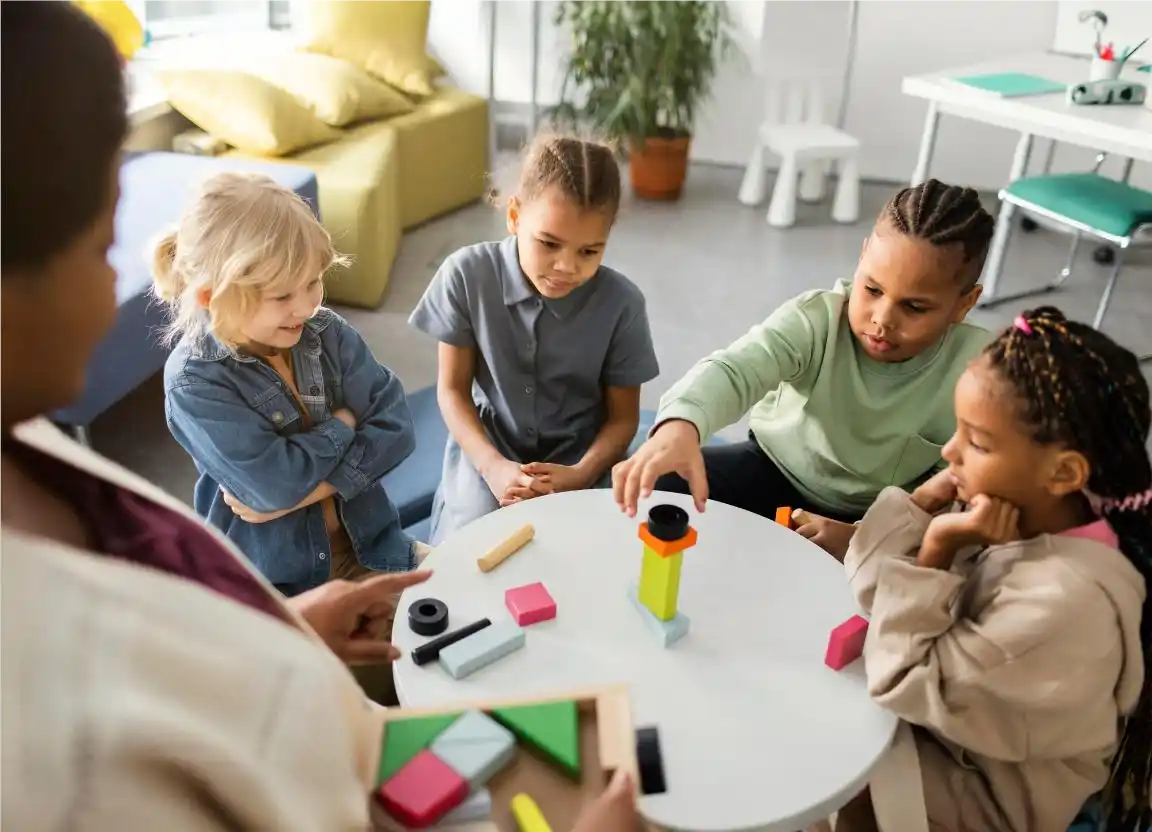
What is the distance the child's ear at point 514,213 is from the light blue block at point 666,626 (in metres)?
0.73

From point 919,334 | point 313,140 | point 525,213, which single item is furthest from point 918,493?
point 313,140

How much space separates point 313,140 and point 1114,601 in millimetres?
3069

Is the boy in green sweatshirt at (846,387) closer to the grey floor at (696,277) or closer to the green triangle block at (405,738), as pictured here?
the green triangle block at (405,738)

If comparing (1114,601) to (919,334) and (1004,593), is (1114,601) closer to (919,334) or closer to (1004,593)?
(1004,593)

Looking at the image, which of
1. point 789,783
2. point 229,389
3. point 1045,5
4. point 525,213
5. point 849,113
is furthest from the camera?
point 849,113

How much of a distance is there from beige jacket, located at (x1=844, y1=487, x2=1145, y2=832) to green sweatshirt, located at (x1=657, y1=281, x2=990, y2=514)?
0.47 m

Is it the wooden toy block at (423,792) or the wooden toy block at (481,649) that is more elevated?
the wooden toy block at (423,792)

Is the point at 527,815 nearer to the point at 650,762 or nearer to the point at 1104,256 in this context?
the point at 650,762

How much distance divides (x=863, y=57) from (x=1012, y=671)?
4.03m

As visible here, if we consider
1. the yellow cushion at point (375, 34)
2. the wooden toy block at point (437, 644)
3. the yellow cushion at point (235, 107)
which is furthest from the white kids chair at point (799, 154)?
the wooden toy block at point (437, 644)

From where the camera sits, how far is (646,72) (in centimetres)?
403

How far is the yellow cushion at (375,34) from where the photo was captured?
3.98 metres

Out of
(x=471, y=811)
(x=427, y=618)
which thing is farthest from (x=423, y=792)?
(x=427, y=618)

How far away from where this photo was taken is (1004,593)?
1032 millimetres
